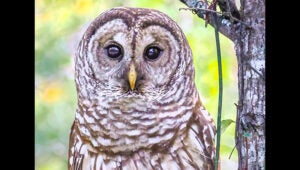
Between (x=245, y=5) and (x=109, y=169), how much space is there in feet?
2.14

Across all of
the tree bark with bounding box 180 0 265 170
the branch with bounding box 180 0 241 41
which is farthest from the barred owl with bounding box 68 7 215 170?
the tree bark with bounding box 180 0 265 170

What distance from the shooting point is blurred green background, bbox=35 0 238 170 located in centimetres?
182

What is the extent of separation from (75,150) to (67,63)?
10.8 inches

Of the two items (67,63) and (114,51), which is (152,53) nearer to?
(114,51)

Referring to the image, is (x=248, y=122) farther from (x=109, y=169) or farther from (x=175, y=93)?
(x=109, y=169)

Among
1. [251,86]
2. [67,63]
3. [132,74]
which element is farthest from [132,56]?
[251,86]

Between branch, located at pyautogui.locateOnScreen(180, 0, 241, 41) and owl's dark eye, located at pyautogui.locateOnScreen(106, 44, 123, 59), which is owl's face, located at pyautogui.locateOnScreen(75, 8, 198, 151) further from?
branch, located at pyautogui.locateOnScreen(180, 0, 241, 41)

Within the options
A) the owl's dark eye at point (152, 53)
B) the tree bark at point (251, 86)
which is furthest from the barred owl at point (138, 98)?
the tree bark at point (251, 86)

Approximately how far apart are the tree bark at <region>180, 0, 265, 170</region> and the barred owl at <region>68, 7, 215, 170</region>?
0.75 ft

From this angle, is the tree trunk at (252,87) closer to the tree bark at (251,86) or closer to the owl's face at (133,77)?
the tree bark at (251,86)

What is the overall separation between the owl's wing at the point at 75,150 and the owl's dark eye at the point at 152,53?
13.2 inches

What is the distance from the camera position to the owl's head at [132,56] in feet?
5.85
